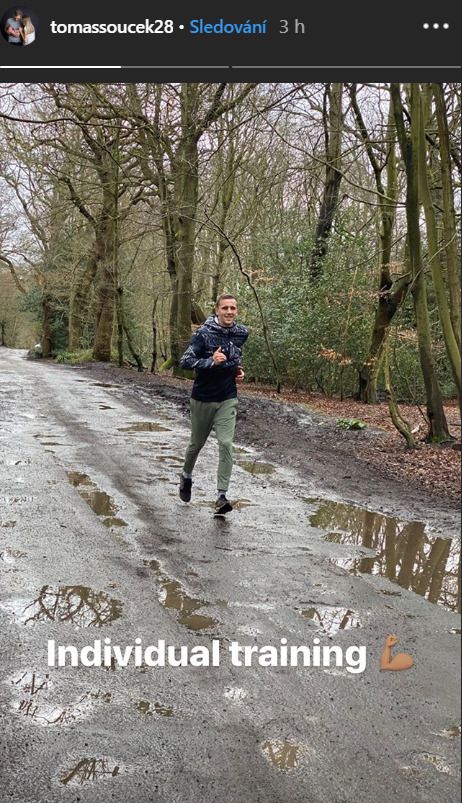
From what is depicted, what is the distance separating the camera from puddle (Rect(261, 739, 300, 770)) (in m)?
2.11

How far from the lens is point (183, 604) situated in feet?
12.5

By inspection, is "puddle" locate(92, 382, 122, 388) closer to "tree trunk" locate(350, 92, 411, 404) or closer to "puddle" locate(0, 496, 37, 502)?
"tree trunk" locate(350, 92, 411, 404)

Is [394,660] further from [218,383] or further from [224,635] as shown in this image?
[218,383]

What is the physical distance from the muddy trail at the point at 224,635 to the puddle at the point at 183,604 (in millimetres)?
14

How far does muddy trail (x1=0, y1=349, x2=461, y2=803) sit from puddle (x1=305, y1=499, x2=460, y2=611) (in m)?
0.03

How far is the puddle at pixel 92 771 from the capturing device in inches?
81.5

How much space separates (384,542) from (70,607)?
2.69 m

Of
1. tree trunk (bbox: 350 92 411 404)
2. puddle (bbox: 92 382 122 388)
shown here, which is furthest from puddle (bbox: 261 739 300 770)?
puddle (bbox: 92 382 122 388)

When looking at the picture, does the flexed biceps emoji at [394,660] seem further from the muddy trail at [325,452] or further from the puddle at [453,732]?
the muddy trail at [325,452]

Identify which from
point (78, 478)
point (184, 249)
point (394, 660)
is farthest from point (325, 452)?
point (184, 249)

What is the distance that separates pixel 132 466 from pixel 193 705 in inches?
219
